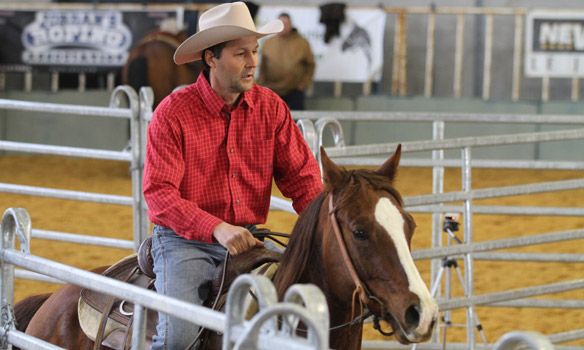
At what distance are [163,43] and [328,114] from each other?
6860mm

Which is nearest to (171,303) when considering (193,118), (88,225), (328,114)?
(193,118)

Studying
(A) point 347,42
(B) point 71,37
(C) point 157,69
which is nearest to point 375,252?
(C) point 157,69

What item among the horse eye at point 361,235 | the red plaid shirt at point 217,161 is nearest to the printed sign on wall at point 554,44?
the red plaid shirt at point 217,161

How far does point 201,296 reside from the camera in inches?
102

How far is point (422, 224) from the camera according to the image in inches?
330

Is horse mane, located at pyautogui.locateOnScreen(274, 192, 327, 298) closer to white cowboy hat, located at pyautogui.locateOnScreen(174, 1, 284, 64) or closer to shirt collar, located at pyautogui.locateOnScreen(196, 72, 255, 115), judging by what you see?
shirt collar, located at pyautogui.locateOnScreen(196, 72, 255, 115)

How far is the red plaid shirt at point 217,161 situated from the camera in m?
2.57

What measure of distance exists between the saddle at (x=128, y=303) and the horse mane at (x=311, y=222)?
0.52ft

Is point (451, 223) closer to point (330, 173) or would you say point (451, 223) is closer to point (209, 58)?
point (209, 58)

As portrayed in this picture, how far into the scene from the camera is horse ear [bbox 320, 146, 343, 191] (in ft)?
7.54

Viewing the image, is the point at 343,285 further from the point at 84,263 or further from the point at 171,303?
the point at 84,263

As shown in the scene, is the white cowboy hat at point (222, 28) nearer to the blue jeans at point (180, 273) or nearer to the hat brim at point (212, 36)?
the hat brim at point (212, 36)

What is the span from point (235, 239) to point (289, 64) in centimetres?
918

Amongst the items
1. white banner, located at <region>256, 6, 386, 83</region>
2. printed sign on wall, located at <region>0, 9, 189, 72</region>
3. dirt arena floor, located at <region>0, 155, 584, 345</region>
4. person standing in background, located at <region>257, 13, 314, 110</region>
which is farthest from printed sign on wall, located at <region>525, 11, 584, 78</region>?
printed sign on wall, located at <region>0, 9, 189, 72</region>
